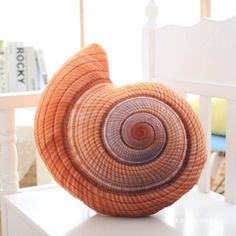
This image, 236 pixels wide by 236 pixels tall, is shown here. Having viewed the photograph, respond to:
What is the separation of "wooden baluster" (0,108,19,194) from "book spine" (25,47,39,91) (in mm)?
368

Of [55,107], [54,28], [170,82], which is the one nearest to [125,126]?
[55,107]

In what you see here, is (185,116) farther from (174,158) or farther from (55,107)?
(55,107)

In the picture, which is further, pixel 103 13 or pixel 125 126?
pixel 103 13

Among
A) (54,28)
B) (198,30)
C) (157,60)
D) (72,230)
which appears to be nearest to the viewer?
(72,230)

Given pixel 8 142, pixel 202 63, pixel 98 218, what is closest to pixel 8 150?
pixel 8 142

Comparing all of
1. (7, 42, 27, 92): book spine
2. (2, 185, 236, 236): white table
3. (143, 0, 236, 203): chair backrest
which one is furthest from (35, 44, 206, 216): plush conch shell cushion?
(7, 42, 27, 92): book spine

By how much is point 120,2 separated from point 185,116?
1.87m

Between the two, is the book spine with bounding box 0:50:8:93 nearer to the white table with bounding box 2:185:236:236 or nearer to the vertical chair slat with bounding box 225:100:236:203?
the white table with bounding box 2:185:236:236

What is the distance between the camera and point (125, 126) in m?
0.94

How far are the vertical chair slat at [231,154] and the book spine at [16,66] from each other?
2.37ft

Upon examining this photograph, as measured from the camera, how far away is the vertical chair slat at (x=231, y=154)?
1.07 meters

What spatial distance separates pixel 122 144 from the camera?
945mm

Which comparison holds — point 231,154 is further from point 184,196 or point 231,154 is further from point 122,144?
point 122,144

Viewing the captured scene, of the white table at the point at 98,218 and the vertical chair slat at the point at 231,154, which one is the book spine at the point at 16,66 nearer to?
the white table at the point at 98,218
